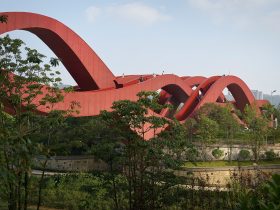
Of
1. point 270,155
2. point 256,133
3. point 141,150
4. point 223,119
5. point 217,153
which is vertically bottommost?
point 270,155

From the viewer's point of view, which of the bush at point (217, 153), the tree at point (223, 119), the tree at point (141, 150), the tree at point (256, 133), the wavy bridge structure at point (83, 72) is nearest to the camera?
the tree at point (141, 150)

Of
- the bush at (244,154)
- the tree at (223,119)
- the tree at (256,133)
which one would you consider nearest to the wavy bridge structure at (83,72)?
the tree at (223,119)

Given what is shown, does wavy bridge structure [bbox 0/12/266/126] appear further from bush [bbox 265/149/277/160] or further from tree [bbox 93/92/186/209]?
bush [bbox 265/149/277/160]

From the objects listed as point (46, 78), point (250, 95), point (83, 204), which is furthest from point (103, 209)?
point (250, 95)

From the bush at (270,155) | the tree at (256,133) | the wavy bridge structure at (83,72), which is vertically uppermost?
the wavy bridge structure at (83,72)

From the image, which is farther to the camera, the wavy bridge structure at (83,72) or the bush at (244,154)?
the bush at (244,154)

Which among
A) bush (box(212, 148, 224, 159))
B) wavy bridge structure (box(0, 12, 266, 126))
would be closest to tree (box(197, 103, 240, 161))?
bush (box(212, 148, 224, 159))

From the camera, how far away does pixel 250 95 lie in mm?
43000

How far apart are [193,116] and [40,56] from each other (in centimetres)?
2456

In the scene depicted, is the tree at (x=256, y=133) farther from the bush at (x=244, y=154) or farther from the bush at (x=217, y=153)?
the bush at (x=217, y=153)

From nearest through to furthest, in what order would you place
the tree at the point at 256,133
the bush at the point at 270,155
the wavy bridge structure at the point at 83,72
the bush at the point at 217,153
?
the wavy bridge structure at the point at 83,72 → the bush at the point at 217,153 → the tree at the point at 256,133 → the bush at the point at 270,155

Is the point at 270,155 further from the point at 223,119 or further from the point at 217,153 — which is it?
the point at 223,119

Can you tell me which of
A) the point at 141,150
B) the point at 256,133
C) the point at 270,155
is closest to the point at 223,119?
the point at 256,133

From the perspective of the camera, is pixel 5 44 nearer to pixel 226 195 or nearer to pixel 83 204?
pixel 83 204
